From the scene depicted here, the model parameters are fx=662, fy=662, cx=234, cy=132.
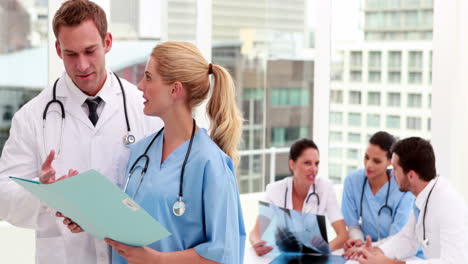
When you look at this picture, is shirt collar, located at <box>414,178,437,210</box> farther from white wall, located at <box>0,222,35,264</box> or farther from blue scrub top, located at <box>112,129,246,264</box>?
white wall, located at <box>0,222,35,264</box>

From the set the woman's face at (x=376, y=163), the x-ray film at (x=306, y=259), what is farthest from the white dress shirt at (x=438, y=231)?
the woman's face at (x=376, y=163)

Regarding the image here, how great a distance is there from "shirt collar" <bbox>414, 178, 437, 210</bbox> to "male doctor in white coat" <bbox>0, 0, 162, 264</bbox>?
1.73 metres

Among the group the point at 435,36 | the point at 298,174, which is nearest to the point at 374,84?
the point at 435,36

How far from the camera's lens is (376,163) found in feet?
13.1

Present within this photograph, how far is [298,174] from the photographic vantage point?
12.7 feet

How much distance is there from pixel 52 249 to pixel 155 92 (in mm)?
577

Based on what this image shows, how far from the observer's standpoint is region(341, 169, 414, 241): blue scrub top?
155 inches

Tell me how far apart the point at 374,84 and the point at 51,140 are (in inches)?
183

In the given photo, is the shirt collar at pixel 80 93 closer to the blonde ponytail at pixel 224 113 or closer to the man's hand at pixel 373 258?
the blonde ponytail at pixel 224 113

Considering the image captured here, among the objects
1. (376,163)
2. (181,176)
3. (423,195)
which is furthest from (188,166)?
(376,163)

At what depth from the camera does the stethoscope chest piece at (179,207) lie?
1.70 meters

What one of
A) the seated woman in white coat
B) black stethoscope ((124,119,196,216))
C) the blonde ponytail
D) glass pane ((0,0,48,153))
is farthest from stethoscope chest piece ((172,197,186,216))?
glass pane ((0,0,48,153))

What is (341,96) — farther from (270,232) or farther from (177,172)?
(177,172)

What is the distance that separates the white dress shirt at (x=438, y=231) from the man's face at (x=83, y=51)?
1816mm
